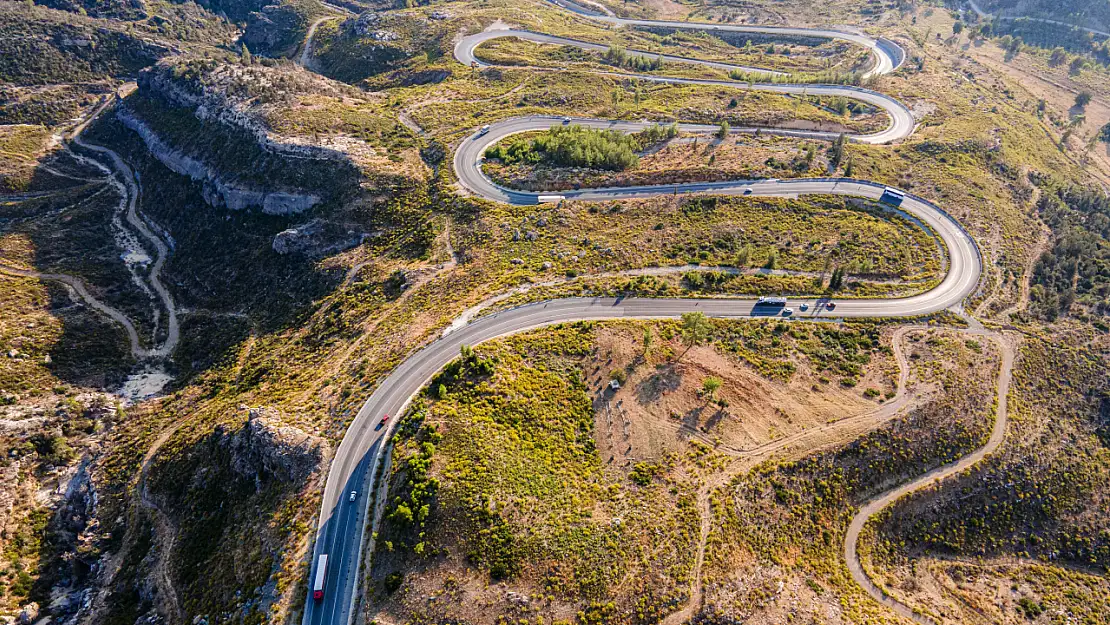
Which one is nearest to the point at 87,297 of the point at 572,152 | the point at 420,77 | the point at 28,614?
the point at 28,614

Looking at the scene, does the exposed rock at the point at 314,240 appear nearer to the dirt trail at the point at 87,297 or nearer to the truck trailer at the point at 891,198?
the dirt trail at the point at 87,297

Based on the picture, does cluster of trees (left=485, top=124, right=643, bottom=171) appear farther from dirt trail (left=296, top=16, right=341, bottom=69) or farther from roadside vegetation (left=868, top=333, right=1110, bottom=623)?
dirt trail (left=296, top=16, right=341, bottom=69)

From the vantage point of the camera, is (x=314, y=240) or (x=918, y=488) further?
(x=314, y=240)

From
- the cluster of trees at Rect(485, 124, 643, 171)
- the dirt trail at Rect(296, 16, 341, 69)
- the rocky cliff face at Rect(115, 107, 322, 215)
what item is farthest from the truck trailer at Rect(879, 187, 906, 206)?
the dirt trail at Rect(296, 16, 341, 69)

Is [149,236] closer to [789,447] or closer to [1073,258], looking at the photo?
[789,447]

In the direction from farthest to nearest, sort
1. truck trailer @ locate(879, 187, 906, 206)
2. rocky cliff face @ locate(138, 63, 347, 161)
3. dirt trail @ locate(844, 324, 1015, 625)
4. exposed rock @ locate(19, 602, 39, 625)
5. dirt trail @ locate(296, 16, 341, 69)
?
dirt trail @ locate(296, 16, 341, 69), rocky cliff face @ locate(138, 63, 347, 161), truck trailer @ locate(879, 187, 906, 206), exposed rock @ locate(19, 602, 39, 625), dirt trail @ locate(844, 324, 1015, 625)

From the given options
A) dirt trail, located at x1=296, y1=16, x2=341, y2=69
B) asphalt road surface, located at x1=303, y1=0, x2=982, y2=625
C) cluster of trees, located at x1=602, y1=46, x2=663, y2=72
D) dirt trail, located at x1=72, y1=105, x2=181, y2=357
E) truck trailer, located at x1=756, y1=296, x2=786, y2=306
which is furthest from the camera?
dirt trail, located at x1=296, y1=16, x2=341, y2=69
